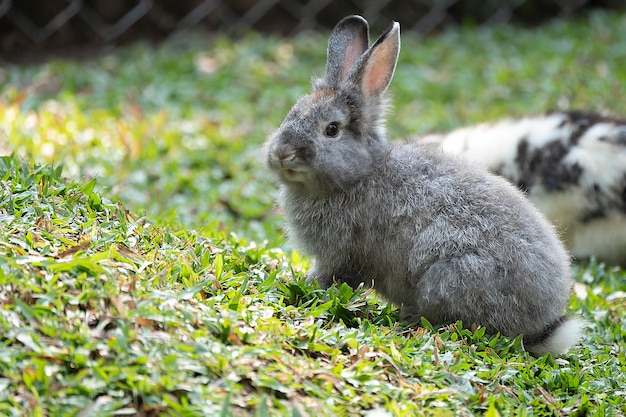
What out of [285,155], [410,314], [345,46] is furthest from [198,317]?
[345,46]

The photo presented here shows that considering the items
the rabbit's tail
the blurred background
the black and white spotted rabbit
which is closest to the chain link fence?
the blurred background

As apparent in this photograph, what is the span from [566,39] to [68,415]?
313 inches

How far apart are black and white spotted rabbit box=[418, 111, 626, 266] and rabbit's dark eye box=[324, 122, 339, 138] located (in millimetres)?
1993

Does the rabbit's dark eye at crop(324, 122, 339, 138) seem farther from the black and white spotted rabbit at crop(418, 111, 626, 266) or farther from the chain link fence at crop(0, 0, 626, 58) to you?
the chain link fence at crop(0, 0, 626, 58)

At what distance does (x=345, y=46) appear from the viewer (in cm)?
419

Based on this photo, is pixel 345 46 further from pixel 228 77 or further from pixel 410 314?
A: pixel 228 77

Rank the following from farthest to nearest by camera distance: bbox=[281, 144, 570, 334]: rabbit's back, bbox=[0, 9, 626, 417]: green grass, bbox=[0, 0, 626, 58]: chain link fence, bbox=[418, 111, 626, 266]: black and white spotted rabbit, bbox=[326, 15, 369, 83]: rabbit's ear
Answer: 1. bbox=[0, 0, 626, 58]: chain link fence
2. bbox=[418, 111, 626, 266]: black and white spotted rabbit
3. bbox=[326, 15, 369, 83]: rabbit's ear
4. bbox=[281, 144, 570, 334]: rabbit's back
5. bbox=[0, 9, 626, 417]: green grass

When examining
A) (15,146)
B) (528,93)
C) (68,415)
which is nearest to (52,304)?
(68,415)

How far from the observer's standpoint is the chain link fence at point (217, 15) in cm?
850

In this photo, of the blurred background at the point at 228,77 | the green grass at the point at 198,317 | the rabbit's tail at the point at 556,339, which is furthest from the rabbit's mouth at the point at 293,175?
the rabbit's tail at the point at 556,339

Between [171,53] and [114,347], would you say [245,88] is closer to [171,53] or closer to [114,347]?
[171,53]

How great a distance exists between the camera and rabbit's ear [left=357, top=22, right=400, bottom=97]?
12.9ft

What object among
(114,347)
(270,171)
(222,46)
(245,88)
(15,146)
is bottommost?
(114,347)

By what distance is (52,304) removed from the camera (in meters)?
2.91
